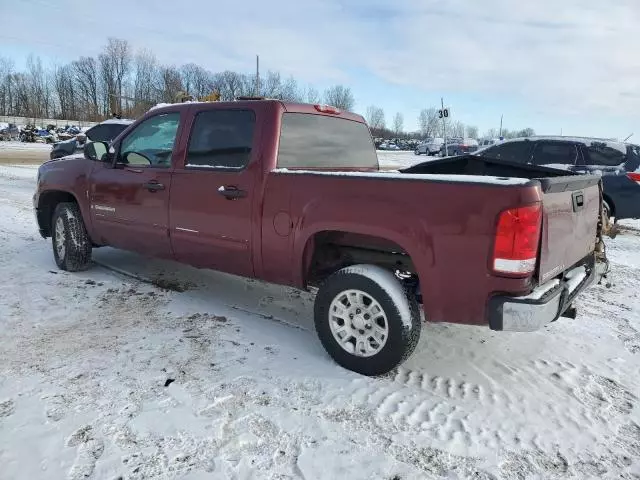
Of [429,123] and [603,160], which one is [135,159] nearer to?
[603,160]

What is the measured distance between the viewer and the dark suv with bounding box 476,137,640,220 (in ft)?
28.0

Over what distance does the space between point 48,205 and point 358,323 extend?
4.53 meters

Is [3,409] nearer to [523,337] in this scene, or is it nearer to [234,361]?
[234,361]

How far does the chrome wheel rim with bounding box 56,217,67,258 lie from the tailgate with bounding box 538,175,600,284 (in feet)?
16.5

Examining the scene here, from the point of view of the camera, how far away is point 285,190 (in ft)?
12.1

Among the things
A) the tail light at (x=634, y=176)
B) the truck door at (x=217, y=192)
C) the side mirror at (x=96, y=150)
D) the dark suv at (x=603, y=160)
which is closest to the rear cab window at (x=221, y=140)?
the truck door at (x=217, y=192)

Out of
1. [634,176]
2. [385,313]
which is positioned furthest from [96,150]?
[634,176]

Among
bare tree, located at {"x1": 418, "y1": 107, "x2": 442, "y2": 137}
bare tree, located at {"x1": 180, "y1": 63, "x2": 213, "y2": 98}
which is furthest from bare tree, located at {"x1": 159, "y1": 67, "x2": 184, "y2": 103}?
bare tree, located at {"x1": 418, "y1": 107, "x2": 442, "y2": 137}

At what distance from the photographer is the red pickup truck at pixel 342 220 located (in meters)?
2.88

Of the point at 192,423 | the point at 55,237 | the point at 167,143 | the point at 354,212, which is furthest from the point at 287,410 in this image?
the point at 55,237

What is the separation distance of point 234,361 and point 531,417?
198 cm

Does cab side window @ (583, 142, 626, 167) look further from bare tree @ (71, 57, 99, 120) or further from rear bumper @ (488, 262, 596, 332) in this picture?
bare tree @ (71, 57, 99, 120)

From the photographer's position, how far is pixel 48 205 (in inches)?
238

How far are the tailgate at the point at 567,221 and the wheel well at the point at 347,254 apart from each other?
34.5 inches
